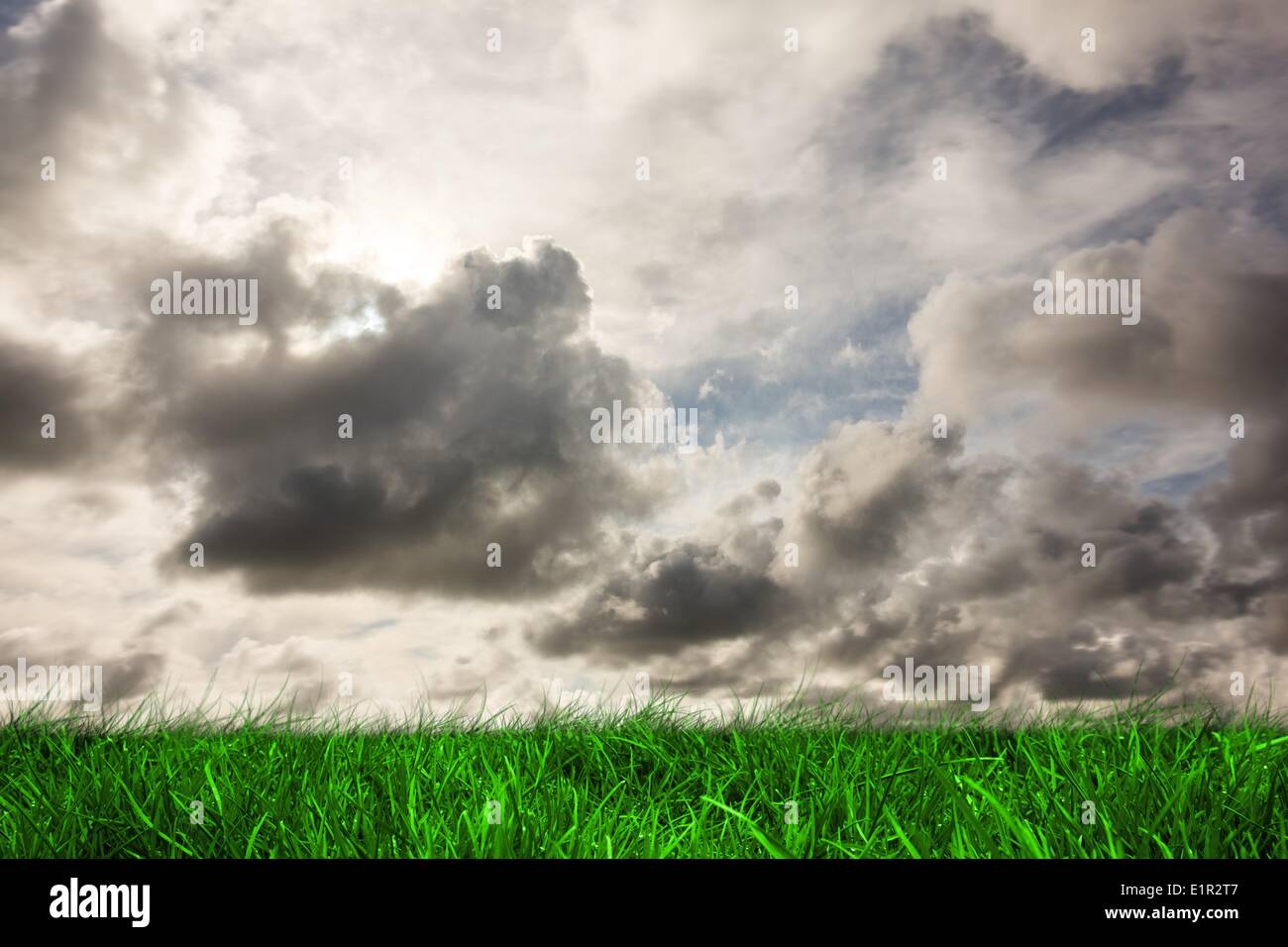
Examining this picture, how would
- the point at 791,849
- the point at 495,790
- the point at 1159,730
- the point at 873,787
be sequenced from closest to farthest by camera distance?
the point at 791,849 → the point at 495,790 → the point at 873,787 → the point at 1159,730

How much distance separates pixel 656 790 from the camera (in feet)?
17.6

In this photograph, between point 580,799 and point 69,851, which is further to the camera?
point 580,799

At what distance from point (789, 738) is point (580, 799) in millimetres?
1765

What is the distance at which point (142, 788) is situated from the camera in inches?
181

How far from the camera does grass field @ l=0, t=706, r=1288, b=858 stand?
3529mm

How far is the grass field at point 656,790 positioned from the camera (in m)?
3.53
